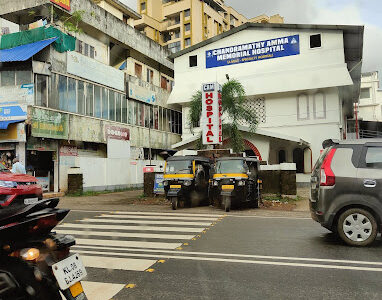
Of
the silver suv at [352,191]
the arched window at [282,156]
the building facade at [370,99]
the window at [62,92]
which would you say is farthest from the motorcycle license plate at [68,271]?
the building facade at [370,99]

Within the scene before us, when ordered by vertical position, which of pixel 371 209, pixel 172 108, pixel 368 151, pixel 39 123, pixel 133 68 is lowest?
pixel 371 209

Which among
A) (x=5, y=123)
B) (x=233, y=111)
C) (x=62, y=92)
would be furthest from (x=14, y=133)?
(x=233, y=111)

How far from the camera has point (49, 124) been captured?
19984 millimetres

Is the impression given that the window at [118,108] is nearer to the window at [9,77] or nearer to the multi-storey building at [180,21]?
the window at [9,77]

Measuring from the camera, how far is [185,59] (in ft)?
108

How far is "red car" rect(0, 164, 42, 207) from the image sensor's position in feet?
31.1

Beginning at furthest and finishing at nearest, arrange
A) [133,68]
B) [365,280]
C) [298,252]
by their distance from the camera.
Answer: [133,68] < [298,252] < [365,280]

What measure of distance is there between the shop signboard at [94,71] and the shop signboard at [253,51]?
8.85 m

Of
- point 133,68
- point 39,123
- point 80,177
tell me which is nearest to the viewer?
point 39,123

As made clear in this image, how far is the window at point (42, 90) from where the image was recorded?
19.9m

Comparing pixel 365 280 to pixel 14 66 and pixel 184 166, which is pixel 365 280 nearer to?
pixel 184 166

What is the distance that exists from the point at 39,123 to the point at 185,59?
17.3 meters

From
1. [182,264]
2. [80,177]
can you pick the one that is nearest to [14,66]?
[80,177]

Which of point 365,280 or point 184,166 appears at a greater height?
point 184,166
